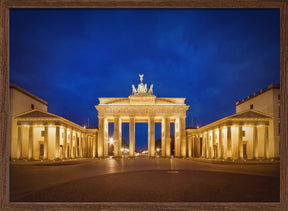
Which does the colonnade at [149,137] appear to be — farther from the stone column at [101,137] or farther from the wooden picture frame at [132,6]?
the wooden picture frame at [132,6]

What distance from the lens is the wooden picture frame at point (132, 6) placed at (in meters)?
5.59

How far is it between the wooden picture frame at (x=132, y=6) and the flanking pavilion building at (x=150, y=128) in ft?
98.3

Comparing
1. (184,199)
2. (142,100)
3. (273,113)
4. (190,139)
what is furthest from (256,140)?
(184,199)

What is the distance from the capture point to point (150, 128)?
193 ft

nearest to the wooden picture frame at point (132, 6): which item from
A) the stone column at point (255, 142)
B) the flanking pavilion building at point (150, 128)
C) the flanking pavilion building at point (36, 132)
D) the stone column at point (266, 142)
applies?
the flanking pavilion building at point (150, 128)

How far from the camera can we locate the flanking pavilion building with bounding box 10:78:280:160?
137 ft

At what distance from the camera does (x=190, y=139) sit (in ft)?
217

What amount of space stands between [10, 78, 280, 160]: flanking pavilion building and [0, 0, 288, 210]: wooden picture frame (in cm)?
2995

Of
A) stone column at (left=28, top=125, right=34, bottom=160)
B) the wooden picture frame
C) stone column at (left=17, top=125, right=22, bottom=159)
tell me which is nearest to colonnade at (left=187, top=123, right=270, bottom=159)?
stone column at (left=28, top=125, right=34, bottom=160)

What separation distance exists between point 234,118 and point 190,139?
943 inches

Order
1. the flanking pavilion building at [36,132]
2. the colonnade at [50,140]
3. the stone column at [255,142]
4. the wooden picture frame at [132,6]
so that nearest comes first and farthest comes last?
the wooden picture frame at [132,6] → the flanking pavilion building at [36,132] → the colonnade at [50,140] → the stone column at [255,142]

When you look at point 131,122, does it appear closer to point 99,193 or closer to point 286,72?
point 99,193

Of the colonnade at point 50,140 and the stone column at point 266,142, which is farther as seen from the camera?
the colonnade at point 50,140

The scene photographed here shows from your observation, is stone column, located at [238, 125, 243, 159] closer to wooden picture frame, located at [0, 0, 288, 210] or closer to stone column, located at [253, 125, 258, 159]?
stone column, located at [253, 125, 258, 159]
